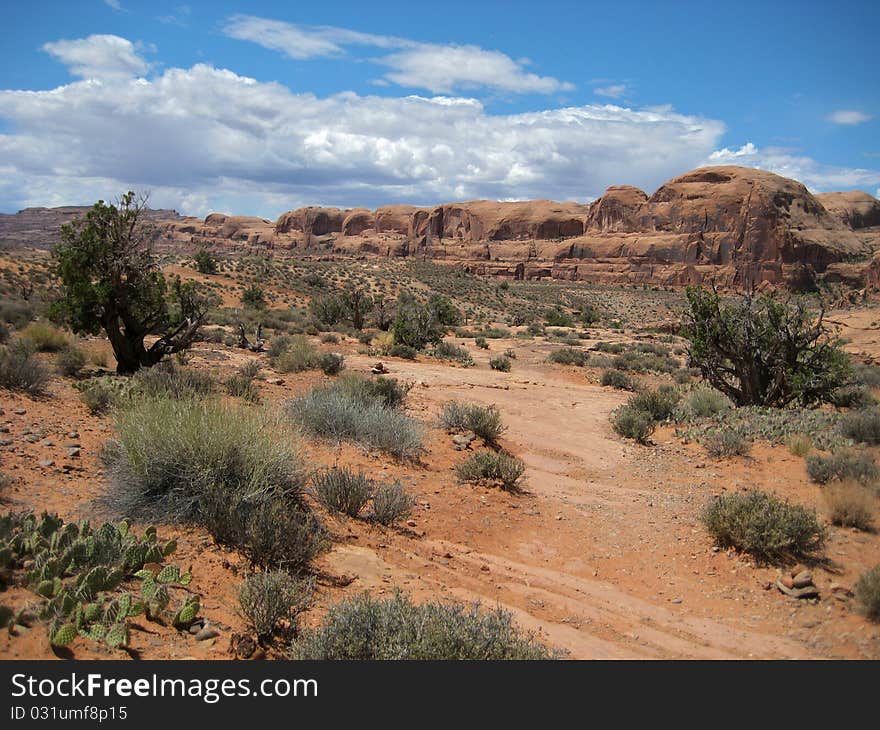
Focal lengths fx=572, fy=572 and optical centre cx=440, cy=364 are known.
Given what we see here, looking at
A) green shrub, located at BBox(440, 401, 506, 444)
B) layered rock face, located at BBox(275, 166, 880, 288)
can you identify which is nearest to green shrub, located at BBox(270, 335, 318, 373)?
green shrub, located at BBox(440, 401, 506, 444)

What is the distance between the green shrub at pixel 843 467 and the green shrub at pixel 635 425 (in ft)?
9.85

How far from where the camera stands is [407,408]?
1101 cm

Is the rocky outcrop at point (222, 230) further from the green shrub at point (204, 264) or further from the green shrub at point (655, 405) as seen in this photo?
the green shrub at point (655, 405)

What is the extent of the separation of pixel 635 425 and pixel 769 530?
5037mm

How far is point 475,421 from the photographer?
9.57 meters

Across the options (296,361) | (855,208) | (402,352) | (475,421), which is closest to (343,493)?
(475,421)

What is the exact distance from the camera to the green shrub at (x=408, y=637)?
3.13 m

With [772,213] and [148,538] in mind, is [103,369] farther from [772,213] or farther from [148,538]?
[772,213]

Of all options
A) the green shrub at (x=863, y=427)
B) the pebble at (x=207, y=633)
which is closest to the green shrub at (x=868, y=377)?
the green shrub at (x=863, y=427)

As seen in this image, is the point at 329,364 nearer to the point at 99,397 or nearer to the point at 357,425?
the point at 357,425

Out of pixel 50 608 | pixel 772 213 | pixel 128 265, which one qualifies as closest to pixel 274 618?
pixel 50 608

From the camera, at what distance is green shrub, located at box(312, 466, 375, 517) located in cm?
603

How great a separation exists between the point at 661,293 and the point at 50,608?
66.9m
